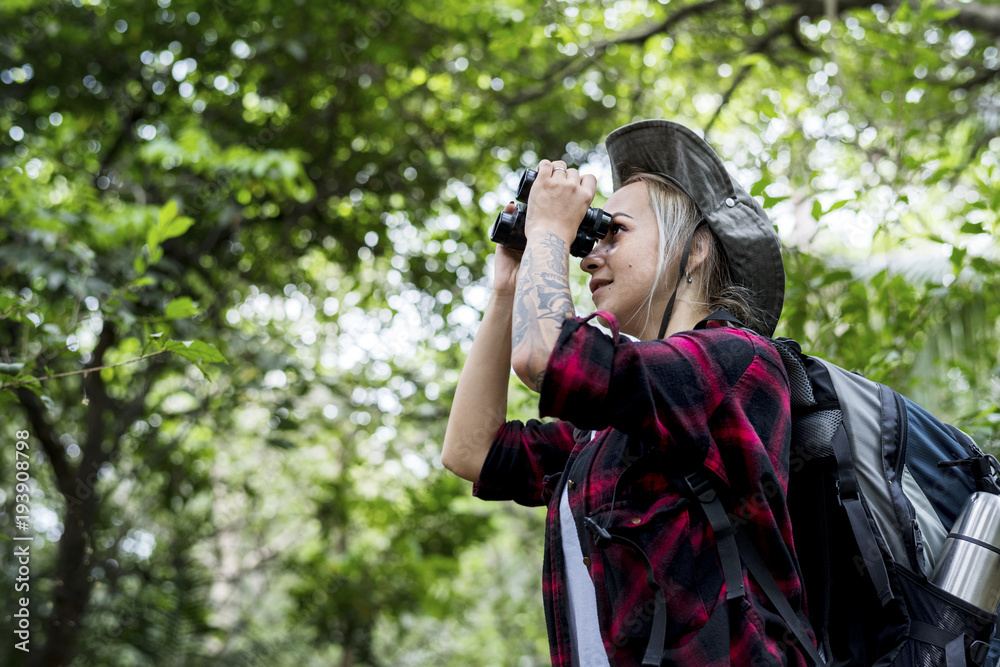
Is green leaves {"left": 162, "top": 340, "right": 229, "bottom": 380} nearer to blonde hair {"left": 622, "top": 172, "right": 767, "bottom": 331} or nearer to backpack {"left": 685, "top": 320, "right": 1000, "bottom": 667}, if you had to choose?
blonde hair {"left": 622, "top": 172, "right": 767, "bottom": 331}

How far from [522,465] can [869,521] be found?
0.75m

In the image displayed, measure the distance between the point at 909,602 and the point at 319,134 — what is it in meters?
4.17

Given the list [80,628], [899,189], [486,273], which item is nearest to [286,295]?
[486,273]

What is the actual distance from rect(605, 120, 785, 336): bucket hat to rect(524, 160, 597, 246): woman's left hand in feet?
0.86

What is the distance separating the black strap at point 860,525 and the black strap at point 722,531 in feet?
0.72

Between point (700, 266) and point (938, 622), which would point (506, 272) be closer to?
point (700, 266)

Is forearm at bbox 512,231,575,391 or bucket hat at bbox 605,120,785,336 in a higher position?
bucket hat at bbox 605,120,785,336

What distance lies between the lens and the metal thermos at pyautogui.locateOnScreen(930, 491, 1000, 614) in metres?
1.26

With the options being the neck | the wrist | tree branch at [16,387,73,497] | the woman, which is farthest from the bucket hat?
tree branch at [16,387,73,497]

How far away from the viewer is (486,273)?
4414 millimetres

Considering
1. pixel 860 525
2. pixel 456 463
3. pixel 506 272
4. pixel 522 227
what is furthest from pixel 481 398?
pixel 860 525

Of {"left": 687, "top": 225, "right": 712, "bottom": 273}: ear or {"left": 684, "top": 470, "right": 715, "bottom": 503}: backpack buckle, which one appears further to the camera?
{"left": 687, "top": 225, "right": 712, "bottom": 273}: ear

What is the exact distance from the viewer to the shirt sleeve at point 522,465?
5.71 ft

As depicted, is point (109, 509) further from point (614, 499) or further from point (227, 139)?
point (614, 499)
